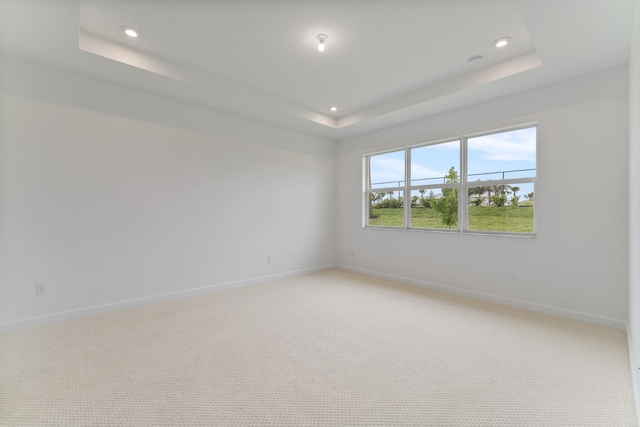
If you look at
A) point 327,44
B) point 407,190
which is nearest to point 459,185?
point 407,190

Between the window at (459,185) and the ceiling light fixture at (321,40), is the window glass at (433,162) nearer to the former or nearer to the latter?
the window at (459,185)

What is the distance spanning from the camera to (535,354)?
7.46ft

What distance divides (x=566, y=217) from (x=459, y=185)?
1279 mm

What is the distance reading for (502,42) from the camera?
2.65 meters

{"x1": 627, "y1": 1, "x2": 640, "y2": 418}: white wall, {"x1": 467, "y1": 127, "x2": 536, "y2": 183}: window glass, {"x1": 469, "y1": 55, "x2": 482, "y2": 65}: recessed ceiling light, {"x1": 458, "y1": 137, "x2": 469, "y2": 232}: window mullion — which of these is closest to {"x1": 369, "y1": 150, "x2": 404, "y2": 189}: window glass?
{"x1": 458, "y1": 137, "x2": 469, "y2": 232}: window mullion

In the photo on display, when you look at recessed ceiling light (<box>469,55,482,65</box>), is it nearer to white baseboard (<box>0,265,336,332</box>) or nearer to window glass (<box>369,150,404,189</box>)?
window glass (<box>369,150,404,189</box>)

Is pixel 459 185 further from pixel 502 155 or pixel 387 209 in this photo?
pixel 387 209

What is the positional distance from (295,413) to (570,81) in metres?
4.12

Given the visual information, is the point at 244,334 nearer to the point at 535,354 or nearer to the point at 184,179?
the point at 184,179

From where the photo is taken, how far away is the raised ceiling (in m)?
2.19

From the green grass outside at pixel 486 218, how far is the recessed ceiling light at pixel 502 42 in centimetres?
189

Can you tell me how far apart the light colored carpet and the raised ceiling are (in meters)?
2.61

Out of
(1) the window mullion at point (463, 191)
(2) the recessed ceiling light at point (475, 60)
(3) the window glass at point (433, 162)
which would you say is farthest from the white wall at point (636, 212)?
(3) the window glass at point (433, 162)

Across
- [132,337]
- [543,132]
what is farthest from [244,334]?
[543,132]
